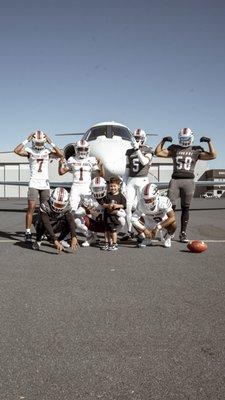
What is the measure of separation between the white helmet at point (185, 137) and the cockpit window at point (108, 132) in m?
5.17

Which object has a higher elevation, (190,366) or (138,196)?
(138,196)

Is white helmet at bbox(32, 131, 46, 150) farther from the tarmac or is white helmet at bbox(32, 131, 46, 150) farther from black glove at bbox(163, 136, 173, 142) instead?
the tarmac

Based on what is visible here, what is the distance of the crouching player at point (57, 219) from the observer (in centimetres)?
661

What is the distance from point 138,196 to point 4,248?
2797 mm

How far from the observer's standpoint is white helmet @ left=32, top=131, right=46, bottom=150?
7.98 meters

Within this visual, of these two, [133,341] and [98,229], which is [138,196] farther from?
[133,341]

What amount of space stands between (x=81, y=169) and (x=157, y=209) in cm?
191

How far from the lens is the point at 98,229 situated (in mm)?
7629

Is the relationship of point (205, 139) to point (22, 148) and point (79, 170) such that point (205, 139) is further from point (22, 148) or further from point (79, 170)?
point (22, 148)

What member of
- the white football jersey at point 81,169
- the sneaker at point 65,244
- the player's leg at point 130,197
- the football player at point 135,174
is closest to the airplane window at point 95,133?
the white football jersey at point 81,169

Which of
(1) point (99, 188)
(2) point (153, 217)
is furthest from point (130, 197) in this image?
(1) point (99, 188)

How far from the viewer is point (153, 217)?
749cm

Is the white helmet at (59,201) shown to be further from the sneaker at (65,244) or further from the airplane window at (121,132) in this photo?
the airplane window at (121,132)

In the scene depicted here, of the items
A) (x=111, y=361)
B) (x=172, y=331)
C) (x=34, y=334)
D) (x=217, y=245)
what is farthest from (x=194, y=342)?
(x=217, y=245)
